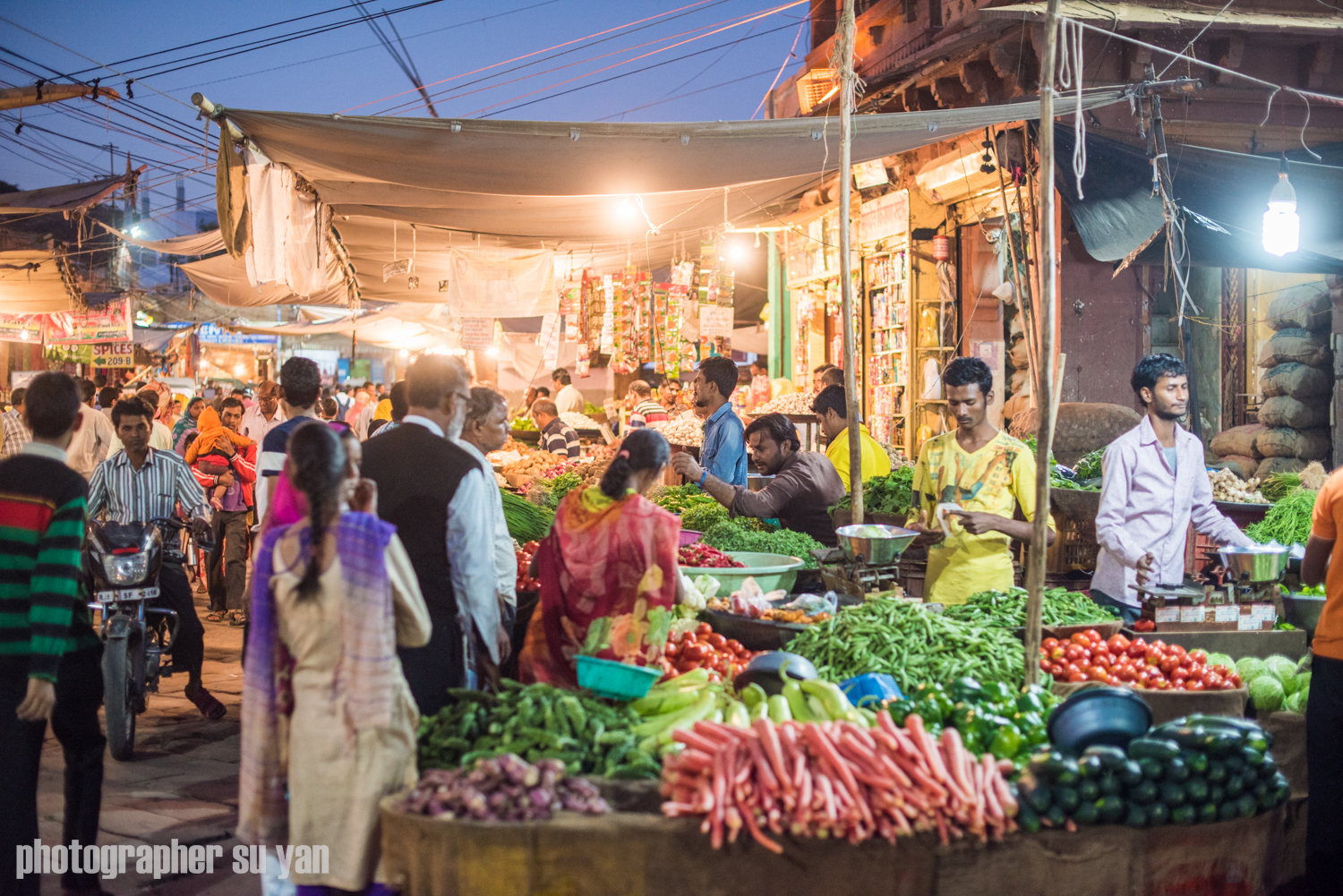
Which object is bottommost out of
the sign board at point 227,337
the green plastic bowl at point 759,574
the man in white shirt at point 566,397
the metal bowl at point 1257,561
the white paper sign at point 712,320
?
the green plastic bowl at point 759,574

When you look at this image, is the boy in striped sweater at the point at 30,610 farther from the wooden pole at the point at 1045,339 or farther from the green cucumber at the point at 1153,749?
the green cucumber at the point at 1153,749

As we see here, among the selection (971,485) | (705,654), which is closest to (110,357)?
(705,654)

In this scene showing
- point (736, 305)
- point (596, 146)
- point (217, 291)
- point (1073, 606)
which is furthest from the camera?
point (736, 305)

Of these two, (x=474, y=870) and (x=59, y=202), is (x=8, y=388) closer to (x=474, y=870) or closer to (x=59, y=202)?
(x=59, y=202)

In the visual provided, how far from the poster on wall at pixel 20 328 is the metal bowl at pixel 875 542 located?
77.4 ft

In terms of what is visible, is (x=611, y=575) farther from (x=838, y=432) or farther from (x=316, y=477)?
(x=838, y=432)

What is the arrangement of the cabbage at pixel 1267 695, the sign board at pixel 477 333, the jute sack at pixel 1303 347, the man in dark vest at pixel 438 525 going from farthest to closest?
the sign board at pixel 477 333
the jute sack at pixel 1303 347
the cabbage at pixel 1267 695
the man in dark vest at pixel 438 525

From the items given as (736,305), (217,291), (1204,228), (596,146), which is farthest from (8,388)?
(1204,228)

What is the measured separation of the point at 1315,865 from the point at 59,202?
16.8 m

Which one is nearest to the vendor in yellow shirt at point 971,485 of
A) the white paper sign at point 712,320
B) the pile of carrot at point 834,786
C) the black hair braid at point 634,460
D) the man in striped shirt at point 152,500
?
the black hair braid at point 634,460

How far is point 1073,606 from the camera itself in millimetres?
4629

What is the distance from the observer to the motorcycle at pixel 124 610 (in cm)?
552

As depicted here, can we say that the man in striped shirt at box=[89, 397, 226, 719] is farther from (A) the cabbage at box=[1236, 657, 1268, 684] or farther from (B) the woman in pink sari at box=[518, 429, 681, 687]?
(A) the cabbage at box=[1236, 657, 1268, 684]

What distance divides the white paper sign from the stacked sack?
603 centimetres
